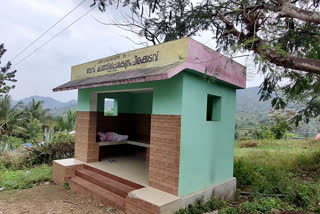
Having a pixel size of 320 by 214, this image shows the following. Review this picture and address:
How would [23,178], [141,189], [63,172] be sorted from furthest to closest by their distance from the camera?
[23,178]
[63,172]
[141,189]

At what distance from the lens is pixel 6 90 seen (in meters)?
20.8

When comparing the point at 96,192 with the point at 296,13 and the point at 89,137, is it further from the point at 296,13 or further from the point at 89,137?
the point at 296,13

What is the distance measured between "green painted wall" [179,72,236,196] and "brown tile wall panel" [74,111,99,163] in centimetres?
371

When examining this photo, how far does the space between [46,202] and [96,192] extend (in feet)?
4.36

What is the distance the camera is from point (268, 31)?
4945 mm

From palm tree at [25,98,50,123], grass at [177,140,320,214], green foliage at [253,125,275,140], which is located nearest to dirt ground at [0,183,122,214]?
grass at [177,140,320,214]

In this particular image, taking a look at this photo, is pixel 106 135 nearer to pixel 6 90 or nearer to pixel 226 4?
pixel 226 4

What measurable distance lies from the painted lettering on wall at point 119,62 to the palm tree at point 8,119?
12.2 metres

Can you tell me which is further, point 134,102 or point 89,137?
point 134,102

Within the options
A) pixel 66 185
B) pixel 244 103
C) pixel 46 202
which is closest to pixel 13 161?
pixel 66 185

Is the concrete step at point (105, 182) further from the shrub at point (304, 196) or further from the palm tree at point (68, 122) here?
the palm tree at point (68, 122)

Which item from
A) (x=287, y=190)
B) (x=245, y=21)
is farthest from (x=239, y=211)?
(x=245, y=21)

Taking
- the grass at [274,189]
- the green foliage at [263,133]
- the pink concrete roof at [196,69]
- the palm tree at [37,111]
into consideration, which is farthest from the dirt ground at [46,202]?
the green foliage at [263,133]

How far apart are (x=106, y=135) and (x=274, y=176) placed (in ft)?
19.4
